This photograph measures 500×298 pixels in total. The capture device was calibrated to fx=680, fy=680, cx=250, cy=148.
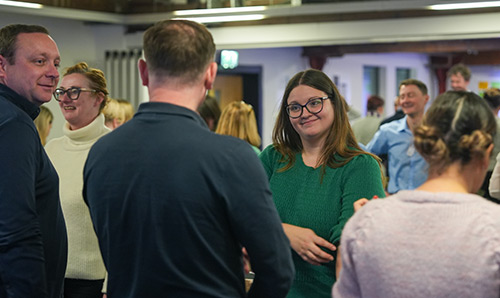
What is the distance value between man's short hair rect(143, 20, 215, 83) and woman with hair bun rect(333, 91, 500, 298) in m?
0.57

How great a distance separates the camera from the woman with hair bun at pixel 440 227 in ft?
5.13

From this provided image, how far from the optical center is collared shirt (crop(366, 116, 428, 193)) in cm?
548

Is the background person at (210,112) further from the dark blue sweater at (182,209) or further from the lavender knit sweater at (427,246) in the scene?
the lavender knit sweater at (427,246)

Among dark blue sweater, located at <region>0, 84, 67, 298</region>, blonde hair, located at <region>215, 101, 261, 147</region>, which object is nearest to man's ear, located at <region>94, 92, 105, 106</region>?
dark blue sweater, located at <region>0, 84, 67, 298</region>

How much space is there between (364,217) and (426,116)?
0.98ft

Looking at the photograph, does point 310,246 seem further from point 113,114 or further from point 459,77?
point 459,77

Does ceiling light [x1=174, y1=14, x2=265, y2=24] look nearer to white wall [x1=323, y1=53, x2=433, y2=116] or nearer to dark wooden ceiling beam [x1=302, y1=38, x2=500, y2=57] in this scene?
dark wooden ceiling beam [x1=302, y1=38, x2=500, y2=57]

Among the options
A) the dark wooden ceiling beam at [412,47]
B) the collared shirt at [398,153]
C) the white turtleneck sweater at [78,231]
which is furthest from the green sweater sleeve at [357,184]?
the dark wooden ceiling beam at [412,47]

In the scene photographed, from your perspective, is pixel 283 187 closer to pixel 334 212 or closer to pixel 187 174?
pixel 334 212

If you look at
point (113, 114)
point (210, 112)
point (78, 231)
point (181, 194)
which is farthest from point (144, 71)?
point (210, 112)

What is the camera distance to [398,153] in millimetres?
5613

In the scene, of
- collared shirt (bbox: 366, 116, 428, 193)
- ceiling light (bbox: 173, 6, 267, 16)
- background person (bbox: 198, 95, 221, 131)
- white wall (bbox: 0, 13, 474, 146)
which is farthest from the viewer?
white wall (bbox: 0, 13, 474, 146)

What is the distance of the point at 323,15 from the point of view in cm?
823

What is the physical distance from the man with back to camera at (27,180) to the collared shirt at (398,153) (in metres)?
3.51
